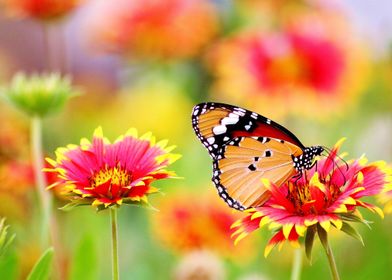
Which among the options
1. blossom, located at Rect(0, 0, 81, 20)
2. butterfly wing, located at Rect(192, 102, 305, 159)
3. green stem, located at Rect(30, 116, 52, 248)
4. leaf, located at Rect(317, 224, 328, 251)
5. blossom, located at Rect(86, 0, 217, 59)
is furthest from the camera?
blossom, located at Rect(86, 0, 217, 59)

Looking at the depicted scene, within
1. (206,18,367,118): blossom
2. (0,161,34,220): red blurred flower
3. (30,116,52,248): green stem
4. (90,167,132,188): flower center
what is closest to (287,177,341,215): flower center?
(90,167,132,188): flower center

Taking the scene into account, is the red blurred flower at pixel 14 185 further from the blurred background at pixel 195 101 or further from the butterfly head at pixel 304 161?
the butterfly head at pixel 304 161

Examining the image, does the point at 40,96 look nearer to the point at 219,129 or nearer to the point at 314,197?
the point at 219,129

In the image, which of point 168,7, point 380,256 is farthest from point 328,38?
point 380,256

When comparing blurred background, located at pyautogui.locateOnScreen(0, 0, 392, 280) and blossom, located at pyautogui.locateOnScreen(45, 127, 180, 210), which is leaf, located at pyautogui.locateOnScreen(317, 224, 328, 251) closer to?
blossom, located at pyautogui.locateOnScreen(45, 127, 180, 210)

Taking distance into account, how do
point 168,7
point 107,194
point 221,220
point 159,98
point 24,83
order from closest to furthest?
point 107,194 → point 24,83 → point 221,220 → point 168,7 → point 159,98

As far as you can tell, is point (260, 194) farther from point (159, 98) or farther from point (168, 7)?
point (159, 98)

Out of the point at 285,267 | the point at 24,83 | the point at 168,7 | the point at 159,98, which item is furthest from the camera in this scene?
the point at 159,98

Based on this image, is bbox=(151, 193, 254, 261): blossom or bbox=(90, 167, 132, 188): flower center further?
bbox=(151, 193, 254, 261): blossom

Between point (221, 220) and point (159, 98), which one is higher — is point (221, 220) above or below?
below
